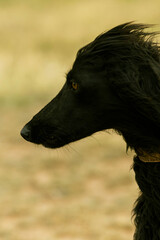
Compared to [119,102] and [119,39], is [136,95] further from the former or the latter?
[119,39]

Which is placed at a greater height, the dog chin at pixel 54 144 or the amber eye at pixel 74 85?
the amber eye at pixel 74 85

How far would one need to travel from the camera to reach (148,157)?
12.1ft

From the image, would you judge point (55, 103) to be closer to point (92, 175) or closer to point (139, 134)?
point (139, 134)

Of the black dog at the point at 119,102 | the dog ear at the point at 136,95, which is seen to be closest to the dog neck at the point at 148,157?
the black dog at the point at 119,102

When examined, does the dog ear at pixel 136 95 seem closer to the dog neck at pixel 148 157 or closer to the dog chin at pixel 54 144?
the dog neck at pixel 148 157

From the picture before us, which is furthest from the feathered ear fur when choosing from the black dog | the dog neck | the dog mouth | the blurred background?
the blurred background

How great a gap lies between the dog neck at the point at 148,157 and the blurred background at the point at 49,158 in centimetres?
210

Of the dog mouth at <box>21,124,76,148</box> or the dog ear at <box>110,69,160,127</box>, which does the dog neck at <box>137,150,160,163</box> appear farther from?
the dog mouth at <box>21,124,76,148</box>

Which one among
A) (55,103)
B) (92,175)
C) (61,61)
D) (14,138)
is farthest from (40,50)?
(55,103)

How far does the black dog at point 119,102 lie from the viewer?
3576 millimetres

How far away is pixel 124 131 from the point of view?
3.76 meters

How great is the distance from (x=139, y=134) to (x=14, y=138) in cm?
507

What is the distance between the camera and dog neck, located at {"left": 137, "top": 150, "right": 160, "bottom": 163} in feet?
12.1

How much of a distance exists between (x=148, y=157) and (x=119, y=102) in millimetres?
341
